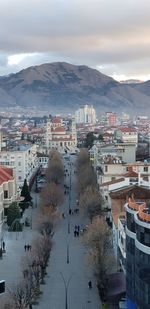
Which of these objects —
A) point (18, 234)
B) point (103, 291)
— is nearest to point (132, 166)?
point (18, 234)

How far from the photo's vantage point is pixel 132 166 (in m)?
51.8

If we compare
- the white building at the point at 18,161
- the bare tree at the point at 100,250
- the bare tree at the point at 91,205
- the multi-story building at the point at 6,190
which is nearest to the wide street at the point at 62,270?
the bare tree at the point at 100,250

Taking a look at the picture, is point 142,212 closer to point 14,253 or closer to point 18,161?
point 14,253

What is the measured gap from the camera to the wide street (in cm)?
2545

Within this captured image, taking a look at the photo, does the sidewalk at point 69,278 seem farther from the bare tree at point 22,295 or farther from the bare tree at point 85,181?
the bare tree at point 85,181

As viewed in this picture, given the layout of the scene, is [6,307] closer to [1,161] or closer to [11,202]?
[11,202]

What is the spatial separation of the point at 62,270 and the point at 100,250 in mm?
3388

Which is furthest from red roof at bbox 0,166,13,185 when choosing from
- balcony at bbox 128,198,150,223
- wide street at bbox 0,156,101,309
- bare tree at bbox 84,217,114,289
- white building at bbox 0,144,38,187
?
balcony at bbox 128,198,150,223

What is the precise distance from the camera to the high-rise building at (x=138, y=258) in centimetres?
1975

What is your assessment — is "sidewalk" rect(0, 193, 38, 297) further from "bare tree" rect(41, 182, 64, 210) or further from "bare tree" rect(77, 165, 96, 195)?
"bare tree" rect(77, 165, 96, 195)

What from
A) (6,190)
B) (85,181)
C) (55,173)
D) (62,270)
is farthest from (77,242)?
(55,173)

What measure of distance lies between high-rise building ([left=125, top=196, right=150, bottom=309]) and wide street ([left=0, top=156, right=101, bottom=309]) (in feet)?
12.3

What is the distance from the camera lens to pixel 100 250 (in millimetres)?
27719

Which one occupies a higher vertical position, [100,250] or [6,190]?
[6,190]
